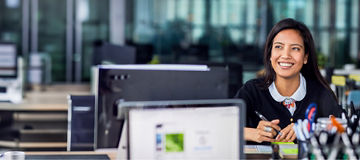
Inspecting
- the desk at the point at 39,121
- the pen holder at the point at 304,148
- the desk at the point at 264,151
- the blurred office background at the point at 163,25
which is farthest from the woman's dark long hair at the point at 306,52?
the blurred office background at the point at 163,25

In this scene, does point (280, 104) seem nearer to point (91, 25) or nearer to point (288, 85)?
point (288, 85)

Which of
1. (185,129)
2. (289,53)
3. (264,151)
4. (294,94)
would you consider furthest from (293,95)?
(185,129)

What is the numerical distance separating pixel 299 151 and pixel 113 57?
2961 millimetres

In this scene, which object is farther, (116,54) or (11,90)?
(11,90)

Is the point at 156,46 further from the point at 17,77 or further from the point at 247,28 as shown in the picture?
the point at 17,77

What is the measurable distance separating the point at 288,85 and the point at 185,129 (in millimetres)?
1152

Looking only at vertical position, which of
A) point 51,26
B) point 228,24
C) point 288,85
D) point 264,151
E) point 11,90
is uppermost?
point 228,24

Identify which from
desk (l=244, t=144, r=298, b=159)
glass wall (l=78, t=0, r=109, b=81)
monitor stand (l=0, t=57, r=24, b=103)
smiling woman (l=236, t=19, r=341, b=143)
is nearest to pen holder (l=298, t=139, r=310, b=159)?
desk (l=244, t=144, r=298, b=159)

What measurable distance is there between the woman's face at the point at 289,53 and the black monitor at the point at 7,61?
3.87 m

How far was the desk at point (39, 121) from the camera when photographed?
195 inches

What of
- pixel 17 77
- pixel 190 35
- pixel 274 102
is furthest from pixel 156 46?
pixel 274 102

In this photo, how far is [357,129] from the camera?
2223 millimetres

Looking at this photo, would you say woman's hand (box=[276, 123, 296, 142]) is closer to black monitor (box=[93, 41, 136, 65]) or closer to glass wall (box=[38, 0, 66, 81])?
black monitor (box=[93, 41, 136, 65])

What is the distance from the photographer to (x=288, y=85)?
2.94m
